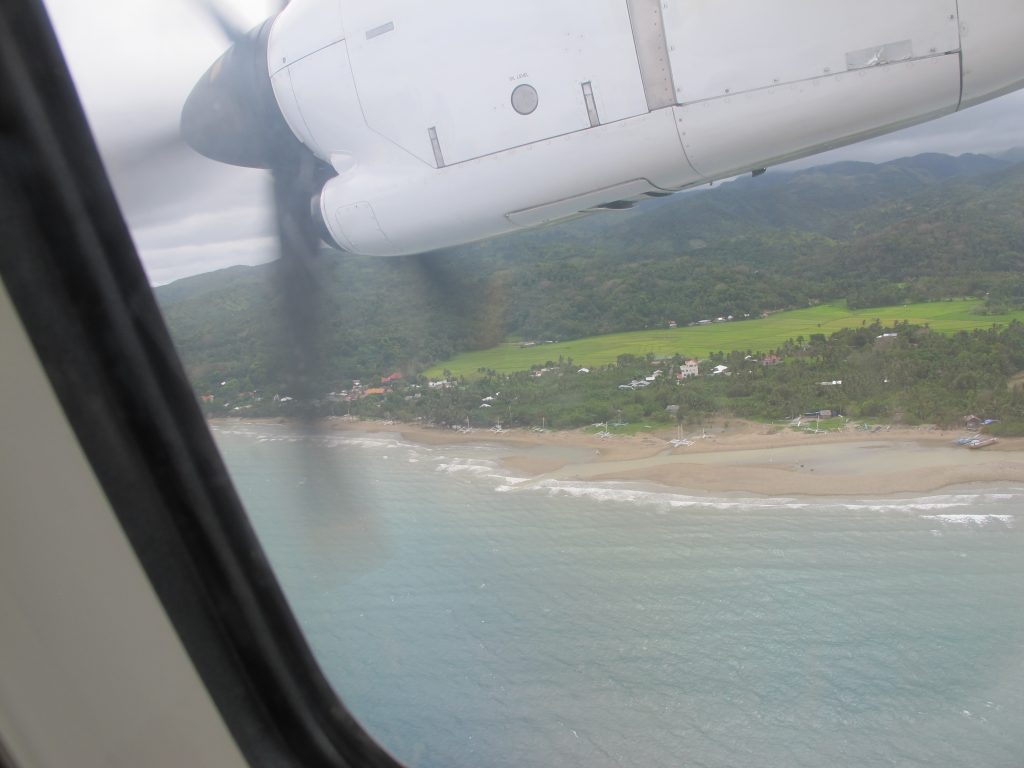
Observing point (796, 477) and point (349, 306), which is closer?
point (349, 306)

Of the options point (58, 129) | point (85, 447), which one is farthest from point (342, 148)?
point (85, 447)

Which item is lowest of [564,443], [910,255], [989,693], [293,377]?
[989,693]

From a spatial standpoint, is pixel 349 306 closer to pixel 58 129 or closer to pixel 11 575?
pixel 58 129

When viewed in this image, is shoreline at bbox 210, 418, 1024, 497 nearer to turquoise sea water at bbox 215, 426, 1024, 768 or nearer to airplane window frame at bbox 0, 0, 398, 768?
turquoise sea water at bbox 215, 426, 1024, 768

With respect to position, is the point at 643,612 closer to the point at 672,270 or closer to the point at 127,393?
the point at 672,270

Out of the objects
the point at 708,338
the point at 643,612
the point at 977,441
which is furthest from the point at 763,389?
Result: the point at 643,612

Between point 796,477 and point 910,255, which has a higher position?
point 910,255
